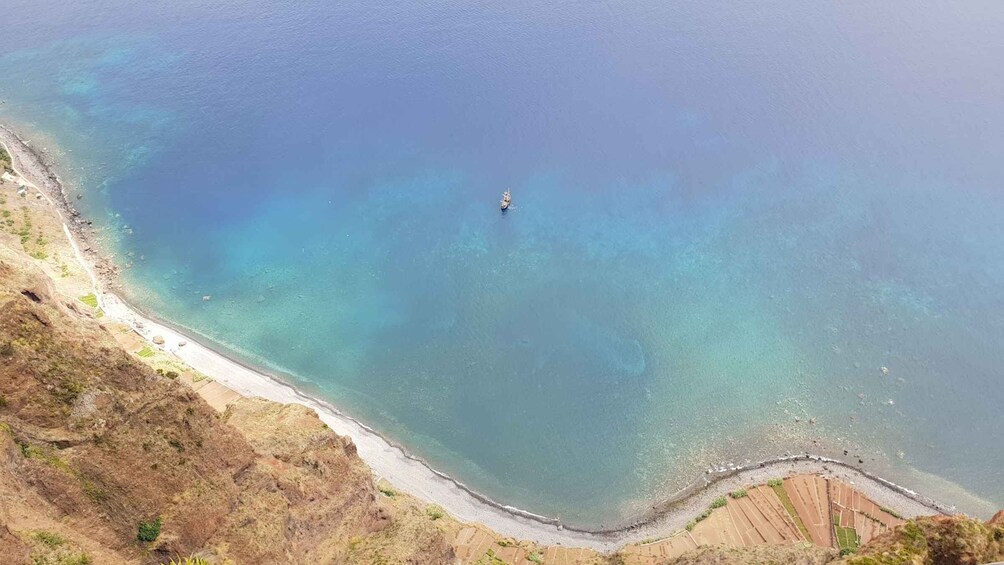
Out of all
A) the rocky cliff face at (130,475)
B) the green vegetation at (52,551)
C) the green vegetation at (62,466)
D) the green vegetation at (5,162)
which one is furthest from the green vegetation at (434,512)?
the green vegetation at (5,162)

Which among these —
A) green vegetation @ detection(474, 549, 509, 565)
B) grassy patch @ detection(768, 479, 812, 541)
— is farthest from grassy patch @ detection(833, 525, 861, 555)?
green vegetation @ detection(474, 549, 509, 565)

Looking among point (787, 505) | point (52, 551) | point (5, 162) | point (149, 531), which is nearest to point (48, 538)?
point (52, 551)

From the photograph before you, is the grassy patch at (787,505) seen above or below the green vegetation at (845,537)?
below

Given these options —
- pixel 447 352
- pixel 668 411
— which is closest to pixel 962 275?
pixel 668 411

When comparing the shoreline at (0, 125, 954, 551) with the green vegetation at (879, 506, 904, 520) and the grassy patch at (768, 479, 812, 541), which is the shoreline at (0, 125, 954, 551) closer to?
the grassy patch at (768, 479, 812, 541)

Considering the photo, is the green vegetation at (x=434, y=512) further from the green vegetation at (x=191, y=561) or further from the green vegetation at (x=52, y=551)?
the green vegetation at (x=52, y=551)

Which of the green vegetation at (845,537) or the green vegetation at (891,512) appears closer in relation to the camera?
the green vegetation at (845,537)

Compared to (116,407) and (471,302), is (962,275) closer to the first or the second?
(471,302)
